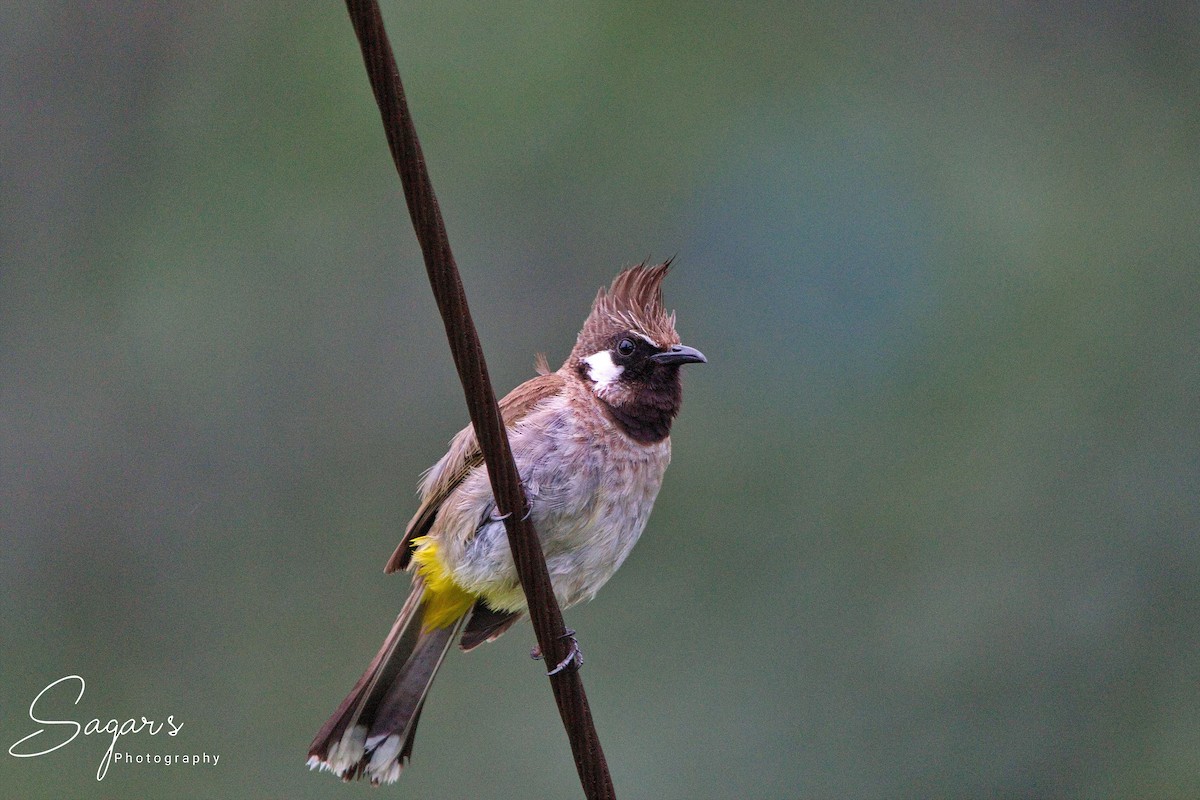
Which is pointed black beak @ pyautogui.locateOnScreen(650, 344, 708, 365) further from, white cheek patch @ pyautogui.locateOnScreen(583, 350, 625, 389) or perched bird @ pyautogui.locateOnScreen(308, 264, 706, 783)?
white cheek patch @ pyautogui.locateOnScreen(583, 350, 625, 389)

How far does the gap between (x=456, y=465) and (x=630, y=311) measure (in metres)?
0.72

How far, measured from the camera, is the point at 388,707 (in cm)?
360

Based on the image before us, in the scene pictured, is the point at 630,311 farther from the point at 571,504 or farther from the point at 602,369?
the point at 571,504

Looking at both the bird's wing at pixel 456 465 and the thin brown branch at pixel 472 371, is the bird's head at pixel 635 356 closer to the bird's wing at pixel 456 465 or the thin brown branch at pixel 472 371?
the bird's wing at pixel 456 465

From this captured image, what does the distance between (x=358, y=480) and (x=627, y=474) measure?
425 cm

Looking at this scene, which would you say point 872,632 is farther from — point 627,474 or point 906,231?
point 627,474

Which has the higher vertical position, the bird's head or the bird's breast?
the bird's head

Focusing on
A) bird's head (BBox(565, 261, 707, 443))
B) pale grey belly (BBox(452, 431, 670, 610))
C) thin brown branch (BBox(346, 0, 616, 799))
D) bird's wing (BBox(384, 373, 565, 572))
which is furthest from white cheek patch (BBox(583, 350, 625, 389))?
thin brown branch (BBox(346, 0, 616, 799))

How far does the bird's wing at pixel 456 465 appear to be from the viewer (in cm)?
353

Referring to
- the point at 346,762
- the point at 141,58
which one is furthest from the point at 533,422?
the point at 141,58

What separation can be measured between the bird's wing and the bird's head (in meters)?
0.15

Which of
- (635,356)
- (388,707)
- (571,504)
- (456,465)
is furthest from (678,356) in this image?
(388,707)

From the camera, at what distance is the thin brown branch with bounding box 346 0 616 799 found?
196cm

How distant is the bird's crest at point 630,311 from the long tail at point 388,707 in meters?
0.92
